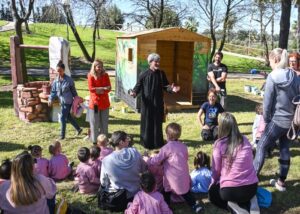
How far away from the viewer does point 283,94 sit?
472cm

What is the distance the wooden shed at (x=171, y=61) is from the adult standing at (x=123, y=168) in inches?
248

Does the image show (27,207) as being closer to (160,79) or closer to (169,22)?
(160,79)

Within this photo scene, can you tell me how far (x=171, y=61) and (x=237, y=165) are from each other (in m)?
10.2

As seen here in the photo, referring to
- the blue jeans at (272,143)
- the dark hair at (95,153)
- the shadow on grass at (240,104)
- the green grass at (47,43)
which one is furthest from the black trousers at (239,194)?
the green grass at (47,43)

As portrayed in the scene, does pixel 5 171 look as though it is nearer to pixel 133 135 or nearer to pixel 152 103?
pixel 152 103

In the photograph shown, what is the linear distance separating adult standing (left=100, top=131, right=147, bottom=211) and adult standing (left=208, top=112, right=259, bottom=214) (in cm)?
96

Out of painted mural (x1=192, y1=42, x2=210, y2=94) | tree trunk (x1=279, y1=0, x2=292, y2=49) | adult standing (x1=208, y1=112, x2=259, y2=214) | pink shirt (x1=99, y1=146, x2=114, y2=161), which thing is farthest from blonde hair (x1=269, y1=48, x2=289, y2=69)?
tree trunk (x1=279, y1=0, x2=292, y2=49)

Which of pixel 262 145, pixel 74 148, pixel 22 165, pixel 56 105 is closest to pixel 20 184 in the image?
pixel 22 165

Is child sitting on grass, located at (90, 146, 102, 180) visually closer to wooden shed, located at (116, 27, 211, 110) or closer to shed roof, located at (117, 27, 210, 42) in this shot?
wooden shed, located at (116, 27, 211, 110)

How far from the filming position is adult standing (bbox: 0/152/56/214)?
10.6 ft

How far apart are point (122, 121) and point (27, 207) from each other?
6.26m

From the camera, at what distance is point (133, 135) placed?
8.20 m

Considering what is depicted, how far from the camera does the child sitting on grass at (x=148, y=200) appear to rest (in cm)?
379

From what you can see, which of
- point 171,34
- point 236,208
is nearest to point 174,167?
point 236,208
